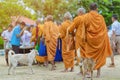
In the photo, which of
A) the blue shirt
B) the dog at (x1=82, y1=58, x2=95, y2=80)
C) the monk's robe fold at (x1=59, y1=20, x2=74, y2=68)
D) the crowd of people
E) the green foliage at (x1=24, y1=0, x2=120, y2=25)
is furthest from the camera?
the green foliage at (x1=24, y1=0, x2=120, y2=25)

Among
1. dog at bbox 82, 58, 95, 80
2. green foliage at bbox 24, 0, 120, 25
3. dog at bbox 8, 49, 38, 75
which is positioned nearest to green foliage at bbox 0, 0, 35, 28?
green foliage at bbox 24, 0, 120, 25

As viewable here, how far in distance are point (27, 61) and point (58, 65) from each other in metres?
3.17

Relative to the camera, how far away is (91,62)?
449 inches

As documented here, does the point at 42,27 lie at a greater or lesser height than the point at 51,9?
lesser

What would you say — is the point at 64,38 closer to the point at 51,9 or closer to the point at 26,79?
the point at 26,79

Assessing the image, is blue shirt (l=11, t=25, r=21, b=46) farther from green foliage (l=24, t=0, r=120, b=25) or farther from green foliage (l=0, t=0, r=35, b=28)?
green foliage (l=0, t=0, r=35, b=28)

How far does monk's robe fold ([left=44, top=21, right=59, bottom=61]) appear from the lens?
49.5ft

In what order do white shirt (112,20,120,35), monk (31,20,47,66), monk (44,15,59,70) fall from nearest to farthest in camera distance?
white shirt (112,20,120,35)
monk (44,15,59,70)
monk (31,20,47,66)

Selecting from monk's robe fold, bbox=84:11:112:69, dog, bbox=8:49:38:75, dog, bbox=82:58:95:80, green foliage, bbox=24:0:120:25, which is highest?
green foliage, bbox=24:0:120:25

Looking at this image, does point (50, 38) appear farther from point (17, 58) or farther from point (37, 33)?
point (17, 58)

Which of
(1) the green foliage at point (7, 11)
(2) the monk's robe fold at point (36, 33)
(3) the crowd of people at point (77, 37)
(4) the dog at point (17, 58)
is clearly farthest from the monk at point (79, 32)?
(1) the green foliage at point (7, 11)

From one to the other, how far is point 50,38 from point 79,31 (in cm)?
308

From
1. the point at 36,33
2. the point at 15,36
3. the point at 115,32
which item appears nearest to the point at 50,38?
the point at 36,33

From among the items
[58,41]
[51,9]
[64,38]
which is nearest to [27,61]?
[64,38]
